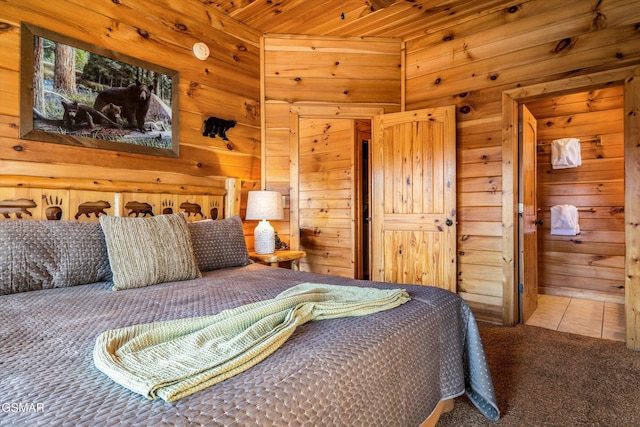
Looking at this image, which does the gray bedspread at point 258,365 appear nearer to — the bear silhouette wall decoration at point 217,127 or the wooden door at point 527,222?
the bear silhouette wall decoration at point 217,127

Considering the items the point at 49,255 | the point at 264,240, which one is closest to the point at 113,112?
the point at 49,255

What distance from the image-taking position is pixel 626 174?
2506 millimetres

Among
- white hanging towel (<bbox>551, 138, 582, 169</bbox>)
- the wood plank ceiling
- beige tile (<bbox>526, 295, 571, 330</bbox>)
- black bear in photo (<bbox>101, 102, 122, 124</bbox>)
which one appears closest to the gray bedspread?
black bear in photo (<bbox>101, 102, 122, 124</bbox>)

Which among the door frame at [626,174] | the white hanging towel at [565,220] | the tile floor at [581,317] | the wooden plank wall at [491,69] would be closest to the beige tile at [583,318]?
the tile floor at [581,317]

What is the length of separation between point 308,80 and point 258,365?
3.13 metres

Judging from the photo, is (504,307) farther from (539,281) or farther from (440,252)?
(539,281)

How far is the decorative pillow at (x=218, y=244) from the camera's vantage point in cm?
215

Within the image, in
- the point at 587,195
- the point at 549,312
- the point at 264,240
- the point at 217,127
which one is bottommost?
the point at 549,312

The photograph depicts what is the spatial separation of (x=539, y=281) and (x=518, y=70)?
8.61ft

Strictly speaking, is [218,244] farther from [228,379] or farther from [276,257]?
[228,379]

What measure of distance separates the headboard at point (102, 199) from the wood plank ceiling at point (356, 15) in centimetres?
149

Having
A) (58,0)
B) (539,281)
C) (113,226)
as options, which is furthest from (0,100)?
(539,281)

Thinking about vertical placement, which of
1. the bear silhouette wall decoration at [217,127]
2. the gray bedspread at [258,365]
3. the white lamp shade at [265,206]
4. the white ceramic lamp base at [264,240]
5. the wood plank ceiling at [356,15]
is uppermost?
the wood plank ceiling at [356,15]

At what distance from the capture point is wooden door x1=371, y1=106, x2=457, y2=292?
3146mm
